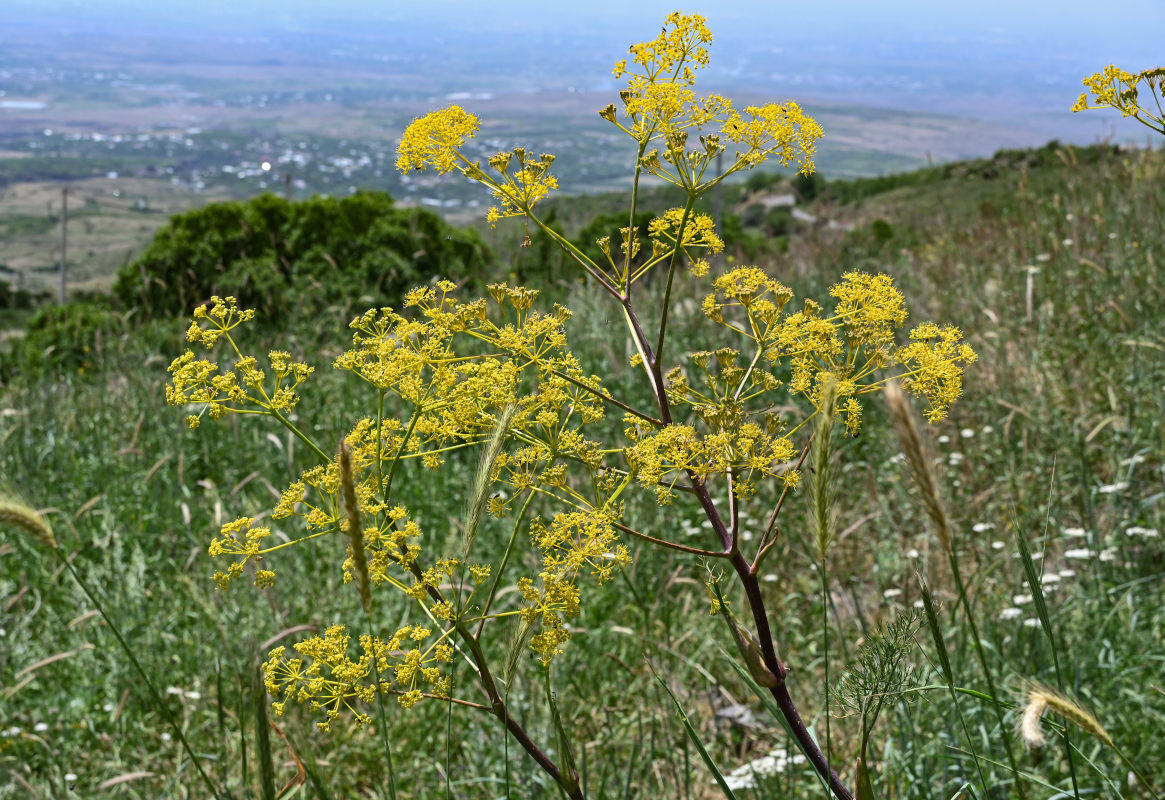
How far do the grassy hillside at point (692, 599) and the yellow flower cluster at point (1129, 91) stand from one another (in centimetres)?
70

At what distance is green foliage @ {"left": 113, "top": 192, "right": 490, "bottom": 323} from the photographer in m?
13.4

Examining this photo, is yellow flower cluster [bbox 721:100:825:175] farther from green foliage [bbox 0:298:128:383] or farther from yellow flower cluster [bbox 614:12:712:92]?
green foliage [bbox 0:298:128:383]

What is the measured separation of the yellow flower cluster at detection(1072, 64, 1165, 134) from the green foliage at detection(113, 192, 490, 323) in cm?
1163

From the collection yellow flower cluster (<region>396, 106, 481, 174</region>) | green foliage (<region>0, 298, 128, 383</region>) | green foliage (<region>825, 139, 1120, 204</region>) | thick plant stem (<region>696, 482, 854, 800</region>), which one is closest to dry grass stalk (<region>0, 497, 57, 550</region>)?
yellow flower cluster (<region>396, 106, 481, 174</region>)

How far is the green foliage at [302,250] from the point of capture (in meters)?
13.4

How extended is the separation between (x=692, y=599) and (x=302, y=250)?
11.5 m

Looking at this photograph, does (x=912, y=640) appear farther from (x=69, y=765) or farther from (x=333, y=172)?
(x=333, y=172)

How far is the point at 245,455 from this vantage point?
668 cm

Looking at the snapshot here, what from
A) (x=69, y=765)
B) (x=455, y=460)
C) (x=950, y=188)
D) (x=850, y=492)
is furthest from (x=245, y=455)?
(x=950, y=188)

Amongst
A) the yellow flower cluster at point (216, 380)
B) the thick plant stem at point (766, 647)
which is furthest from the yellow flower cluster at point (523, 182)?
the thick plant stem at point (766, 647)

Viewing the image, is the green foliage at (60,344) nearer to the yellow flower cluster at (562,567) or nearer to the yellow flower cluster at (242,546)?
the yellow flower cluster at (242,546)

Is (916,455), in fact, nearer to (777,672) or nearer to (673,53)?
(777,672)

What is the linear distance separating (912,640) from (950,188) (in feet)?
102

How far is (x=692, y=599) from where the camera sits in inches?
195
